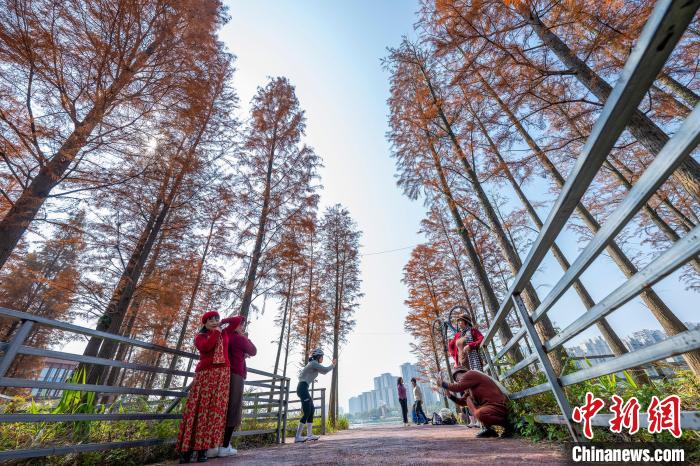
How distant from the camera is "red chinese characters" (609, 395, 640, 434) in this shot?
1.39 meters

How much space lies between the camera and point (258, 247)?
8.02m

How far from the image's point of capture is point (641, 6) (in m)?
3.76

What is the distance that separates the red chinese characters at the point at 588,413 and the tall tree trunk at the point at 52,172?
6235 mm

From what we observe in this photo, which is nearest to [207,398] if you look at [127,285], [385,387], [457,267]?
[127,285]

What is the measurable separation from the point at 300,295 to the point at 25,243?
1264cm

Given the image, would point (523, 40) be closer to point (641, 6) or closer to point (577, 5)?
point (577, 5)

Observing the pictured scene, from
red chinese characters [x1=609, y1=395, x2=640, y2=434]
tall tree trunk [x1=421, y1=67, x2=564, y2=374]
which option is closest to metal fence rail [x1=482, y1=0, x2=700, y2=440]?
red chinese characters [x1=609, y1=395, x2=640, y2=434]

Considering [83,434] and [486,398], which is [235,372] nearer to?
[83,434]

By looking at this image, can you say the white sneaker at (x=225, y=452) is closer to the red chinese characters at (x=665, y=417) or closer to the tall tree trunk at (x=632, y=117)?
the red chinese characters at (x=665, y=417)

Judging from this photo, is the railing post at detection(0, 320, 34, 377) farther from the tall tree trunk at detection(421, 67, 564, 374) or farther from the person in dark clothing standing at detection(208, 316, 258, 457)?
the tall tree trunk at detection(421, 67, 564, 374)

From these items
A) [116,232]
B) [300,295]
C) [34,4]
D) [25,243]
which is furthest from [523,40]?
[25,243]

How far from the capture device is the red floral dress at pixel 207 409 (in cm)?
315

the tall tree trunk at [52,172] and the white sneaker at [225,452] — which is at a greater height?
the tall tree trunk at [52,172]

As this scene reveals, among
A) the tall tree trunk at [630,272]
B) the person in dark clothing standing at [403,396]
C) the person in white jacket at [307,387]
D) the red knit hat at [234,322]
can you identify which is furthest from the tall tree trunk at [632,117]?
the person in dark clothing standing at [403,396]
